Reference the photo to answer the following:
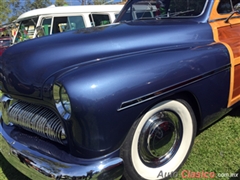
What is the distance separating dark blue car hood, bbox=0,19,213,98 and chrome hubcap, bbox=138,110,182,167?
1.77 feet

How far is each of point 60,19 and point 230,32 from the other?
226 inches

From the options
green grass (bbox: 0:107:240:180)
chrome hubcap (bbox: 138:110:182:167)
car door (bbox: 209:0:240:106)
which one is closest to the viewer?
chrome hubcap (bbox: 138:110:182:167)

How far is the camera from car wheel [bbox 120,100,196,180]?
5.77ft

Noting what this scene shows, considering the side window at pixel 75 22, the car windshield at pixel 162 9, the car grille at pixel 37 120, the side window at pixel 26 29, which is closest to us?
the car grille at pixel 37 120

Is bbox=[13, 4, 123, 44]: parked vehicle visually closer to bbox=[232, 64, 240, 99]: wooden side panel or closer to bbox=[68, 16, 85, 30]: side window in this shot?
bbox=[68, 16, 85, 30]: side window

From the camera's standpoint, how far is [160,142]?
1.97 metres

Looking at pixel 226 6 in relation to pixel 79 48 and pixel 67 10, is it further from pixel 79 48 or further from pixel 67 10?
pixel 67 10

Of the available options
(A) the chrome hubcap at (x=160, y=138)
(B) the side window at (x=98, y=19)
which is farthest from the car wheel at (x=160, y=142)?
(B) the side window at (x=98, y=19)

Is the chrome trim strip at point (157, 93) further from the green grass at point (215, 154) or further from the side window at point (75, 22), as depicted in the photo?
the side window at point (75, 22)

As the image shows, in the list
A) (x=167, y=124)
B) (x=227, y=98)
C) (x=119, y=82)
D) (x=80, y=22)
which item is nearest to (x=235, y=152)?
(x=227, y=98)

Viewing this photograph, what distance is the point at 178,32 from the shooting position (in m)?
2.35

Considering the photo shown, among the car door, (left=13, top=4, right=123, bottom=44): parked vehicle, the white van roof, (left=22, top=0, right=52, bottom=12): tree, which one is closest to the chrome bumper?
the car door

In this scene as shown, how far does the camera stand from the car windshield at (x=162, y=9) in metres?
2.61

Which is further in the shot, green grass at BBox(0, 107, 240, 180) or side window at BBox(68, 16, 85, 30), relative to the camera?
side window at BBox(68, 16, 85, 30)
